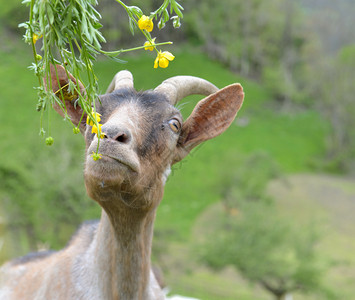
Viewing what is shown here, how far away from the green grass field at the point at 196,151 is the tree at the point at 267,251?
2677mm

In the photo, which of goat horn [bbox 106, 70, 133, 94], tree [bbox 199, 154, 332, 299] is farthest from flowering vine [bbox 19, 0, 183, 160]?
tree [bbox 199, 154, 332, 299]

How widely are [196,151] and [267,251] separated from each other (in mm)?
8072

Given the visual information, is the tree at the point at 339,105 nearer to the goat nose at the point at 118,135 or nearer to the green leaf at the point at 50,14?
the goat nose at the point at 118,135

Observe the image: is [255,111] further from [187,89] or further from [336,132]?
[187,89]

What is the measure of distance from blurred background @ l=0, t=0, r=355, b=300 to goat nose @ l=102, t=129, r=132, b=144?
2.75 ft

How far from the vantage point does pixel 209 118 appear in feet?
19.1

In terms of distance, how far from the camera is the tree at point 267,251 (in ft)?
80.4

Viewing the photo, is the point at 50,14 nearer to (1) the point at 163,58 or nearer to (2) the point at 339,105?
(1) the point at 163,58

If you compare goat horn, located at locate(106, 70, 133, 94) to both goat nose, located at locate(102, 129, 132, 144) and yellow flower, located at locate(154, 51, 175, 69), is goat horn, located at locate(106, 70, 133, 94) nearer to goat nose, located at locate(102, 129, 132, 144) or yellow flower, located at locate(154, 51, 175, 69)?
goat nose, located at locate(102, 129, 132, 144)

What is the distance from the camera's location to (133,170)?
466 cm

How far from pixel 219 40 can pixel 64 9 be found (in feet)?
211

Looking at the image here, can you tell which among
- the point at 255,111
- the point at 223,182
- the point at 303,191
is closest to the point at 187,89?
the point at 223,182

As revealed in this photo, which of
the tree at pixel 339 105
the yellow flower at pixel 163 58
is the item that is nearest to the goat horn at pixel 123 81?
the yellow flower at pixel 163 58

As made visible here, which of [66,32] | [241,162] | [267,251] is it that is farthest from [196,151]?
[241,162]
